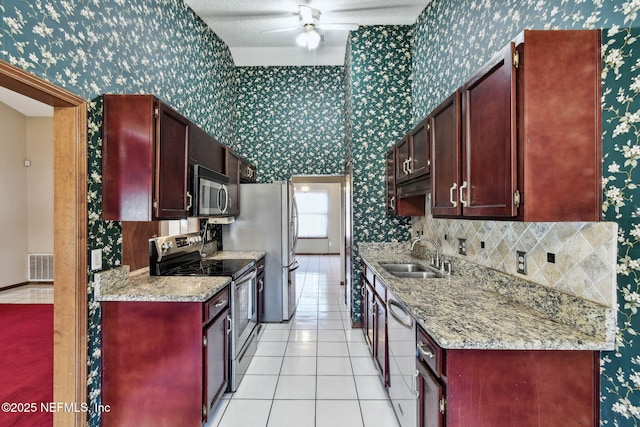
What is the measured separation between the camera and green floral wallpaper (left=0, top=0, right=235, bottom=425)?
141 cm

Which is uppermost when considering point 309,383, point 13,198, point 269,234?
point 13,198

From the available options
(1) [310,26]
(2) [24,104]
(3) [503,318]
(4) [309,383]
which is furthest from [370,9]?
(2) [24,104]

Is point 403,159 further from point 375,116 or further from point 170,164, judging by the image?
point 170,164

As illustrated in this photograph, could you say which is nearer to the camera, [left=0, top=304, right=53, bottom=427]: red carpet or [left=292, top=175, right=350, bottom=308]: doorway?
[left=0, top=304, right=53, bottom=427]: red carpet

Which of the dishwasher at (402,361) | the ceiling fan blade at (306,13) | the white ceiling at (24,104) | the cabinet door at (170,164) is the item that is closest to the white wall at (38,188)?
the white ceiling at (24,104)

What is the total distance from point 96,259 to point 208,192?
37.3 inches

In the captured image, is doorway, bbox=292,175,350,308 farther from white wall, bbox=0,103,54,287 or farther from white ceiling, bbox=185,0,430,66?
white wall, bbox=0,103,54,287

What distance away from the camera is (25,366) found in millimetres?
2576

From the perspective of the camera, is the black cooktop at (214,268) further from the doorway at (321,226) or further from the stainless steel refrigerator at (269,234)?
the doorway at (321,226)

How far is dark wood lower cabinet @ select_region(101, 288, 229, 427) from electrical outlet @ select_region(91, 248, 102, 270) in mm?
239

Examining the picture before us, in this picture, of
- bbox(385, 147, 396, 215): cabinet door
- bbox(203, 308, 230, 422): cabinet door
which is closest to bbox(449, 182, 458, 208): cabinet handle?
bbox(385, 147, 396, 215): cabinet door

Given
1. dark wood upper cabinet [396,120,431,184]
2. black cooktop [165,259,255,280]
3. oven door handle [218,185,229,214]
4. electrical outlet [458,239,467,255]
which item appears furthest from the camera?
oven door handle [218,185,229,214]

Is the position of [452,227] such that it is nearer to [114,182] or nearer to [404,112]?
[404,112]

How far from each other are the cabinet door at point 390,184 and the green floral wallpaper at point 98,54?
2.26 meters
